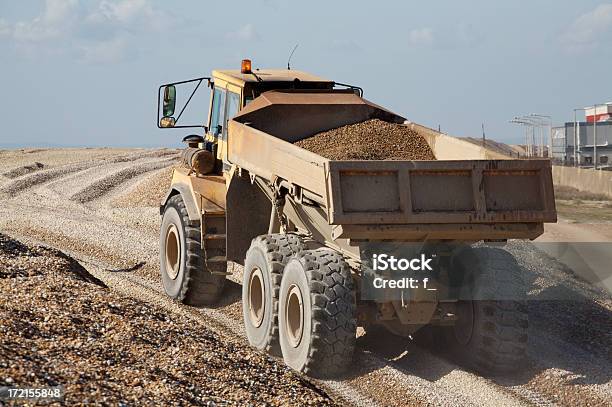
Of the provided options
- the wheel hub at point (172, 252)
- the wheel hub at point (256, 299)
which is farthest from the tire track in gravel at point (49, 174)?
the wheel hub at point (256, 299)

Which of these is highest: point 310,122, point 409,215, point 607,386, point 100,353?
point 310,122

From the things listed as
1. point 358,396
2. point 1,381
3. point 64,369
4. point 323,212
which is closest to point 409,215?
point 323,212

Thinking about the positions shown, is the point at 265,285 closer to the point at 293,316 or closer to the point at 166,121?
the point at 293,316

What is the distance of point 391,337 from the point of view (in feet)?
36.4

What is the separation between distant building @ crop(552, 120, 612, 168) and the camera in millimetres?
51406

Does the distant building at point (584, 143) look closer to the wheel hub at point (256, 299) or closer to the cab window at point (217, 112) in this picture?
the cab window at point (217, 112)

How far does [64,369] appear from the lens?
7617 millimetres

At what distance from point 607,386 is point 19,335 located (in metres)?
5.65

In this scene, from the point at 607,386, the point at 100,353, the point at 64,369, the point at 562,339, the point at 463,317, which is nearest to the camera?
the point at 64,369

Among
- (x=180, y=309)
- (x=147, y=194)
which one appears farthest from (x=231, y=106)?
(x=147, y=194)

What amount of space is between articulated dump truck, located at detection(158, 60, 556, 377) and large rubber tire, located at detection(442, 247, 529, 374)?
0.05 feet

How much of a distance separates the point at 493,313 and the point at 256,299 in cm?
273

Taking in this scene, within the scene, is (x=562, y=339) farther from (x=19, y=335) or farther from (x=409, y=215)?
(x=19, y=335)

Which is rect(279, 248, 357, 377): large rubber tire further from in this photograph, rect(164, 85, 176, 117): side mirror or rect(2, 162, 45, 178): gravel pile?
rect(2, 162, 45, 178): gravel pile
